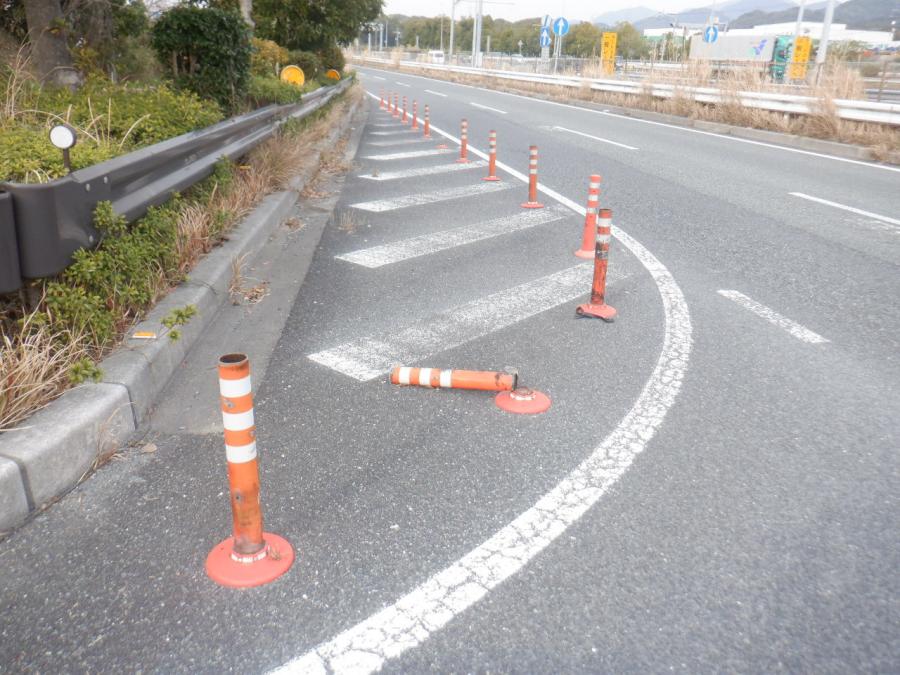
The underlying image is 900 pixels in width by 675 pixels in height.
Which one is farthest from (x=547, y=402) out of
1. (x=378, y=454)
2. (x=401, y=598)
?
(x=401, y=598)

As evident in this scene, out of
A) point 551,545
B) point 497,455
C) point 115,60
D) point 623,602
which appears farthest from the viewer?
point 115,60

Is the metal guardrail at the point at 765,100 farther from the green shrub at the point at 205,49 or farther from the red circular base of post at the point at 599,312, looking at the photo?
the green shrub at the point at 205,49

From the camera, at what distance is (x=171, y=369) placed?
4.39m

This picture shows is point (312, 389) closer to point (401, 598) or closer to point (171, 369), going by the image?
point (171, 369)

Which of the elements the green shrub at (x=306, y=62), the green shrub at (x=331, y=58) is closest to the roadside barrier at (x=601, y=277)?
the green shrub at (x=306, y=62)

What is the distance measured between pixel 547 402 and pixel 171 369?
2.24m

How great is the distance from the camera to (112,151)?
5223 millimetres

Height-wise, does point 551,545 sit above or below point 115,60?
below

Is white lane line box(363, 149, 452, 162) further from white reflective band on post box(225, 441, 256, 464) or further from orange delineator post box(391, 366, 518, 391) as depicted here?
white reflective band on post box(225, 441, 256, 464)

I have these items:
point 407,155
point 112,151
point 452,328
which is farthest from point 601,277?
point 407,155

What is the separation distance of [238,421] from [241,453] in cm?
15

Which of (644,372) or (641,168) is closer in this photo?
(644,372)

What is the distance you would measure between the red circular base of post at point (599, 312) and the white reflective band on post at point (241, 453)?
3.44m

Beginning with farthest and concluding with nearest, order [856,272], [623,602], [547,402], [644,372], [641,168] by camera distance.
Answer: [641,168], [856,272], [644,372], [547,402], [623,602]
